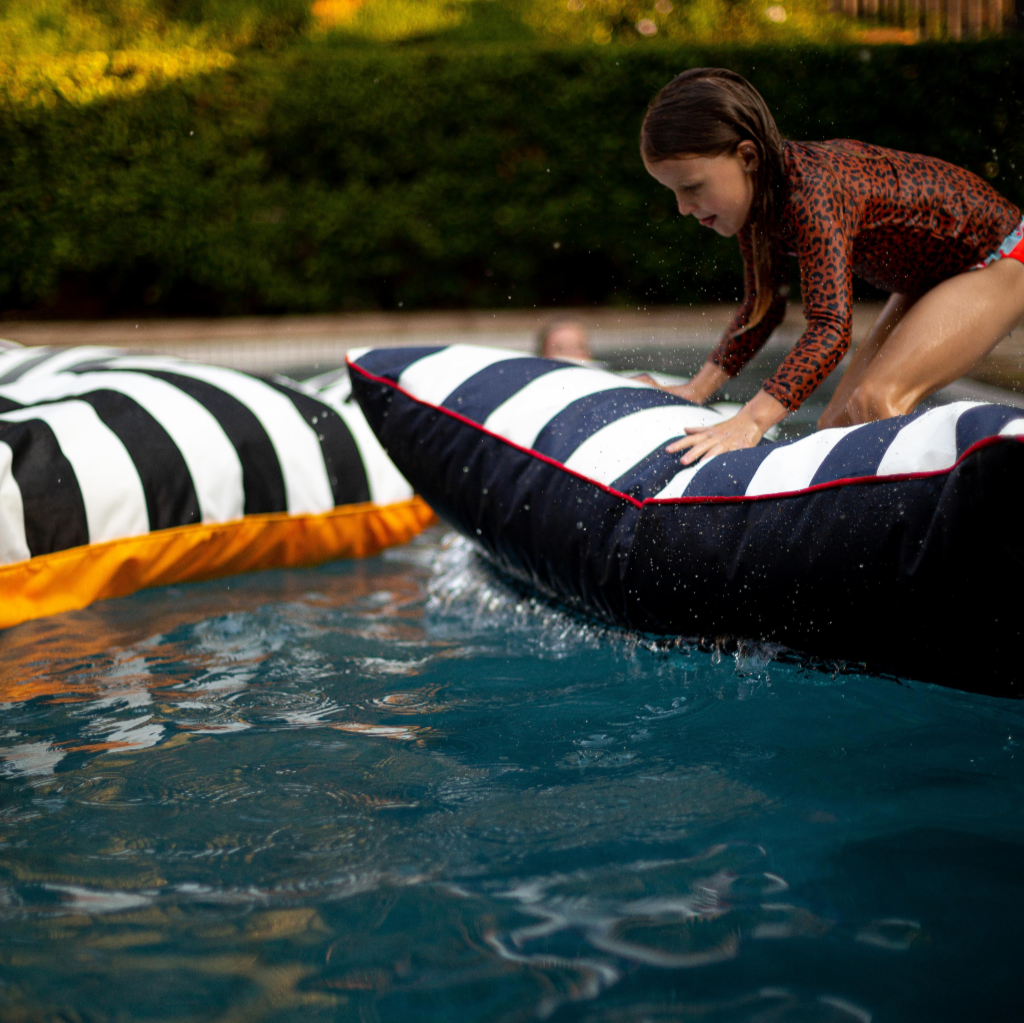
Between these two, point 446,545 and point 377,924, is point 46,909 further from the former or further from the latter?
point 446,545

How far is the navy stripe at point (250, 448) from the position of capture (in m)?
2.78

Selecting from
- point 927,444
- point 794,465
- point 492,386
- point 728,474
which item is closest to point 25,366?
point 492,386

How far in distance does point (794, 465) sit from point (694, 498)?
186mm

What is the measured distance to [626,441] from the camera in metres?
2.05

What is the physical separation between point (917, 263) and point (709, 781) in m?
1.27

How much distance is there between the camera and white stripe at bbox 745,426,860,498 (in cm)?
170

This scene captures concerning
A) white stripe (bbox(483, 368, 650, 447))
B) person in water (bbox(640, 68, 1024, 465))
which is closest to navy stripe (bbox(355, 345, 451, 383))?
white stripe (bbox(483, 368, 650, 447))

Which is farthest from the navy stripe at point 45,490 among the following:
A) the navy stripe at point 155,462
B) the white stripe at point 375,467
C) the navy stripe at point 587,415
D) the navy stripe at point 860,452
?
the navy stripe at point 860,452

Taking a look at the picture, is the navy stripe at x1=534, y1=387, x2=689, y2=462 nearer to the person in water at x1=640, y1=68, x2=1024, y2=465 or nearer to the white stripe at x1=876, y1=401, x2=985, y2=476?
the person in water at x1=640, y1=68, x2=1024, y2=465

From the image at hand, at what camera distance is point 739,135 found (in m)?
1.95

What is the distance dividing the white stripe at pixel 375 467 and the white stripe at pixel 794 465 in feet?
4.75

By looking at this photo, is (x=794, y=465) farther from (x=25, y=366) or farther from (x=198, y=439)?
(x=25, y=366)

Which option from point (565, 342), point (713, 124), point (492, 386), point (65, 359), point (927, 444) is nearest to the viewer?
point (927, 444)

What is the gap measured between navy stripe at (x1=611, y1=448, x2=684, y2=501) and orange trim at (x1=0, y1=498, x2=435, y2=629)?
1.19 m
